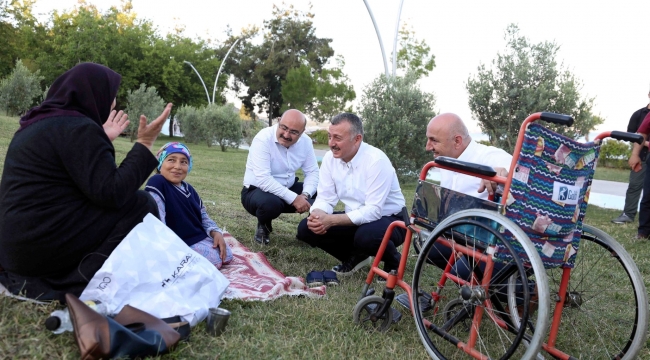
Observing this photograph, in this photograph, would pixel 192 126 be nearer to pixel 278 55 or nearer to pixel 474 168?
pixel 278 55

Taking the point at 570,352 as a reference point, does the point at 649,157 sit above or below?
above

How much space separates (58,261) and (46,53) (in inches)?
1952

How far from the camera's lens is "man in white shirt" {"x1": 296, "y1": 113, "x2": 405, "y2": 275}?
4.52 meters

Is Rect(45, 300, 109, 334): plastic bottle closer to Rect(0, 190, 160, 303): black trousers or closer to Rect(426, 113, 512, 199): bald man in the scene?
Rect(0, 190, 160, 303): black trousers

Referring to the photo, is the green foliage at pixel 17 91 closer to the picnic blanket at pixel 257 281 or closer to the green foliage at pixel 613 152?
the picnic blanket at pixel 257 281

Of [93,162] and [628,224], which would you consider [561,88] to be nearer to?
[628,224]

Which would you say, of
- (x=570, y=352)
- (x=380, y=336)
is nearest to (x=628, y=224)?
(x=570, y=352)

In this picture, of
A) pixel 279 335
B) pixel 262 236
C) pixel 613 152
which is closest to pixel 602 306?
pixel 279 335

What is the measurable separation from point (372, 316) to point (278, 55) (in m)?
52.9

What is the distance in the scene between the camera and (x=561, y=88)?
11859mm

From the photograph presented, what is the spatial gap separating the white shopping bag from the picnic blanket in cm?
58

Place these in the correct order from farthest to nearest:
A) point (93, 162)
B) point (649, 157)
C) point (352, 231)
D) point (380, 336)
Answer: point (649, 157) → point (352, 231) → point (380, 336) → point (93, 162)

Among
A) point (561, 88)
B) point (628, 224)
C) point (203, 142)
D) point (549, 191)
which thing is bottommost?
point (203, 142)

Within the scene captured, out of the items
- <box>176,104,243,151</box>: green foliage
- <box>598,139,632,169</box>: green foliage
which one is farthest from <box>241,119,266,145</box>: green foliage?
<box>598,139,632,169</box>: green foliage
